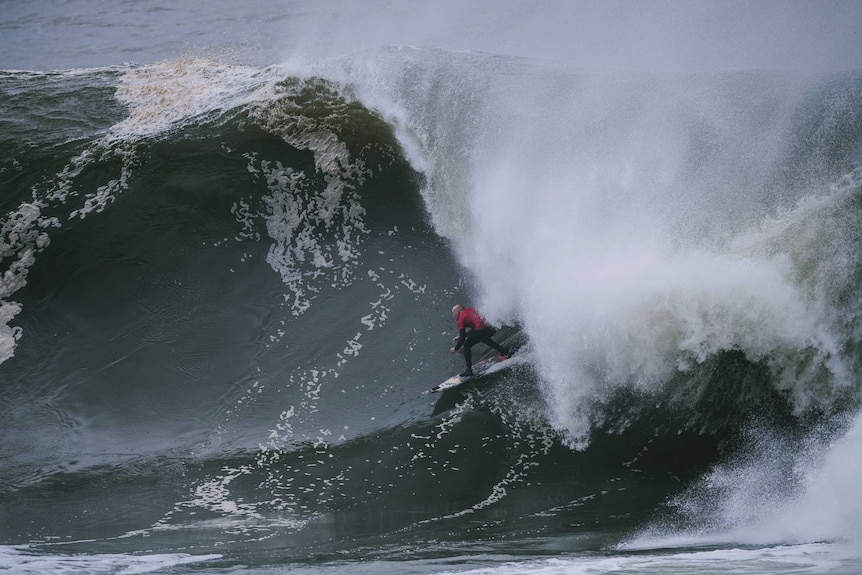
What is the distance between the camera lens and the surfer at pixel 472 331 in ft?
28.2

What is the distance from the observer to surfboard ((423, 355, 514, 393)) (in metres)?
8.55

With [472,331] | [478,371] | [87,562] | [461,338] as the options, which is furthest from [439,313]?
[87,562]

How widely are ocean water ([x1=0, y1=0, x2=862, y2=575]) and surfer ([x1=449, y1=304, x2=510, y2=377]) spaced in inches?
13.0

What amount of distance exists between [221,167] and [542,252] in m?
5.43

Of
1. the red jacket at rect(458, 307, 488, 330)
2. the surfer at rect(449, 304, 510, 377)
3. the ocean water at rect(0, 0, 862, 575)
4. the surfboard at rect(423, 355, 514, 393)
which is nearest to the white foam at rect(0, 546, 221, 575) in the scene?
the ocean water at rect(0, 0, 862, 575)

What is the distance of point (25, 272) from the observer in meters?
10.6

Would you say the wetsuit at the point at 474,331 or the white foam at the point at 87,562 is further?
the wetsuit at the point at 474,331

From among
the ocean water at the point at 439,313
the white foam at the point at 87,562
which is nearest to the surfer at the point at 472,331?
the ocean water at the point at 439,313

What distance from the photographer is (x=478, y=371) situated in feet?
28.2

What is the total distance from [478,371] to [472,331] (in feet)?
1.60

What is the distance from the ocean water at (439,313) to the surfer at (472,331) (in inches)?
13.0

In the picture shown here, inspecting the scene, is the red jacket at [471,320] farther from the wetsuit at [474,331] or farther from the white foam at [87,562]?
the white foam at [87,562]

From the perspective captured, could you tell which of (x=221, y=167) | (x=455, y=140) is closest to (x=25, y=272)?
(x=221, y=167)

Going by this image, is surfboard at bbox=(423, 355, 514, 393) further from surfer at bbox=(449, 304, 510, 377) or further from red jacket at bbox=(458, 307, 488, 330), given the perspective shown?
red jacket at bbox=(458, 307, 488, 330)
